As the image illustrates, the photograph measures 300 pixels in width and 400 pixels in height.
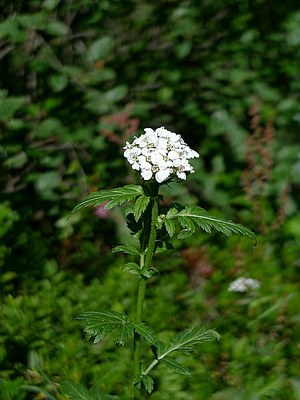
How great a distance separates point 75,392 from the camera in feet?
6.35

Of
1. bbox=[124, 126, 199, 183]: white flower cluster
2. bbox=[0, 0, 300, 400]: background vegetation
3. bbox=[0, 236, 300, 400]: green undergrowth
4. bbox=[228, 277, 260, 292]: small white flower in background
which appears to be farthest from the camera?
bbox=[228, 277, 260, 292]: small white flower in background

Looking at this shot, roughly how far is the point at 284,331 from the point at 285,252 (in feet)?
2.20

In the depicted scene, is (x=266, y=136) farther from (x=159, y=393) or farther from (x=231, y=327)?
(x=159, y=393)

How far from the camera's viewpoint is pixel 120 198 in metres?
1.71

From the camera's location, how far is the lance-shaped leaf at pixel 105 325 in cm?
169

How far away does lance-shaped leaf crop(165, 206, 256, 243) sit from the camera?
5.68 feet

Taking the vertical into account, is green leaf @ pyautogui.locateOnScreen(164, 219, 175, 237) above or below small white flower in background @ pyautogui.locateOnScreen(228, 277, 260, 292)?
above

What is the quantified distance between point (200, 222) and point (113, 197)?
9.0 inches

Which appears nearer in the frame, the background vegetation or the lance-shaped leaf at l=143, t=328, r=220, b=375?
the lance-shaped leaf at l=143, t=328, r=220, b=375

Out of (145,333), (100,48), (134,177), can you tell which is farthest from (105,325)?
A: (100,48)

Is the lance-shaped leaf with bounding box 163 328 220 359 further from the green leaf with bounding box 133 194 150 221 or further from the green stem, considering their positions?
the green leaf with bounding box 133 194 150 221

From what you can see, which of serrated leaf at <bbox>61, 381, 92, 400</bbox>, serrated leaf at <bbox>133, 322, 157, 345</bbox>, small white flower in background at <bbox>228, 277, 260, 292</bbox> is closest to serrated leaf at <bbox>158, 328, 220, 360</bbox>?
serrated leaf at <bbox>133, 322, 157, 345</bbox>

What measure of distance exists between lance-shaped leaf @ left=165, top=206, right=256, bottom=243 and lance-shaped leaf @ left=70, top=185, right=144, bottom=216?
0.11 meters

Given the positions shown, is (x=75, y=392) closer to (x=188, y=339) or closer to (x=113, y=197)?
(x=188, y=339)
